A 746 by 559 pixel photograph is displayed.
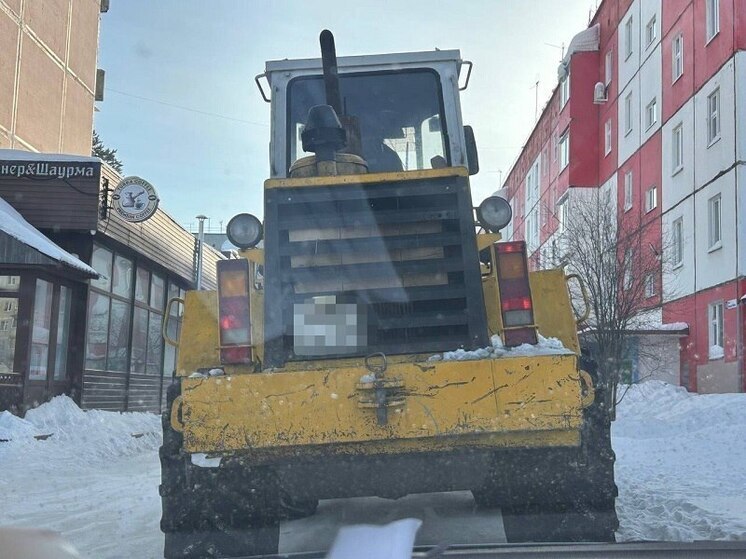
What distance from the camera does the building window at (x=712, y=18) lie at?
2212cm

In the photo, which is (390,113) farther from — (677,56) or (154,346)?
(677,56)

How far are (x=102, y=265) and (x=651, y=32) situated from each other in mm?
19866

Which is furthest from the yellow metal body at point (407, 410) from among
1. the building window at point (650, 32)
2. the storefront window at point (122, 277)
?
the building window at point (650, 32)

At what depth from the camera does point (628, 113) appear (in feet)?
99.3

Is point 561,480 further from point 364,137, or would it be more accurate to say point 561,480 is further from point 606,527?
point 364,137

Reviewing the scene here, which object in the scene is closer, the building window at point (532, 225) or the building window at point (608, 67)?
the building window at point (608, 67)

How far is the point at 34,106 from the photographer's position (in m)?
24.9

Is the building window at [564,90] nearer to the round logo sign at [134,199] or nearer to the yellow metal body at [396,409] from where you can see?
the round logo sign at [134,199]

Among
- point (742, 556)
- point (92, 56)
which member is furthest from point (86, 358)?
point (92, 56)

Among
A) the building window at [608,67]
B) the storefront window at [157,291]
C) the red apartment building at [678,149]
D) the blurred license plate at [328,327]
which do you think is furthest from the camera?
the building window at [608,67]

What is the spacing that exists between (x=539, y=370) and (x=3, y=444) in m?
9.91

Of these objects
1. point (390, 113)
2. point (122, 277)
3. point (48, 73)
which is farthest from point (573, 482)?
point (48, 73)

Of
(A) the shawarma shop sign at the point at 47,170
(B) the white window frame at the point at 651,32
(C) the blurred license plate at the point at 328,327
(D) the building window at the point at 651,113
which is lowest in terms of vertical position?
(C) the blurred license plate at the point at 328,327

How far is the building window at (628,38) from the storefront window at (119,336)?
68.4ft
